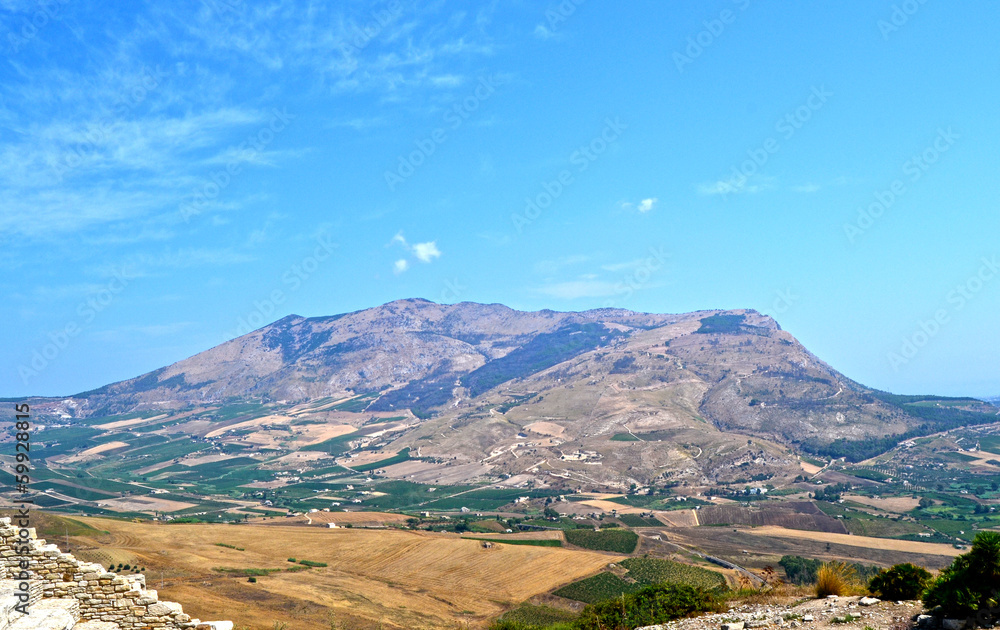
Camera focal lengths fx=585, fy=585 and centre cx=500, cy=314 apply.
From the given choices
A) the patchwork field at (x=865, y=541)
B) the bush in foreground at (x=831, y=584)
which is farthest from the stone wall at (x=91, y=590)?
the patchwork field at (x=865, y=541)

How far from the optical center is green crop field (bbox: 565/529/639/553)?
9919 centimetres

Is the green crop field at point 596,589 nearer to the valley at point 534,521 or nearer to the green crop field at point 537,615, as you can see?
the valley at point 534,521

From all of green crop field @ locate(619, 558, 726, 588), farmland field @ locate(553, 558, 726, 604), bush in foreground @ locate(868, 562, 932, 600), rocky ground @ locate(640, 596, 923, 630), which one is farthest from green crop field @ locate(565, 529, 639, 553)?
rocky ground @ locate(640, 596, 923, 630)

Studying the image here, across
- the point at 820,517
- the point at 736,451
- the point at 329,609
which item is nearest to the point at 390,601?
the point at 329,609

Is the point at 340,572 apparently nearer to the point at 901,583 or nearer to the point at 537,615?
the point at 537,615

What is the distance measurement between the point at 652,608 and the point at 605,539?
86.2 m

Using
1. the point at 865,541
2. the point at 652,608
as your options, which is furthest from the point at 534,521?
the point at 652,608

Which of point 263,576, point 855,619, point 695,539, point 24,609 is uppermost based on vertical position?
point 24,609

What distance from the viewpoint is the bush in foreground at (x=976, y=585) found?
14.0 m

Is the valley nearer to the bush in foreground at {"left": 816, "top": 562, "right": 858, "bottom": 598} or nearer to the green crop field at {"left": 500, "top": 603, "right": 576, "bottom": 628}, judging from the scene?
the green crop field at {"left": 500, "top": 603, "right": 576, "bottom": 628}

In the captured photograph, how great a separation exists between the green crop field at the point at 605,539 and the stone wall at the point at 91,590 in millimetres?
94096

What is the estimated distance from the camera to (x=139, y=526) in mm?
81938

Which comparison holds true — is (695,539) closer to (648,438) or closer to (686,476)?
(686,476)

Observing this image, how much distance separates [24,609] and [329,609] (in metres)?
42.7
